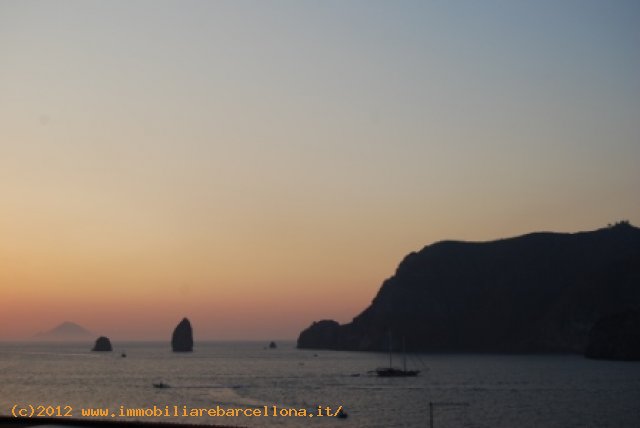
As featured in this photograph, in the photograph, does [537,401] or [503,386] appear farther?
[503,386]

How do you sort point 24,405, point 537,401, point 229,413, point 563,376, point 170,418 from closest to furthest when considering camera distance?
point 170,418 → point 229,413 → point 24,405 → point 537,401 → point 563,376

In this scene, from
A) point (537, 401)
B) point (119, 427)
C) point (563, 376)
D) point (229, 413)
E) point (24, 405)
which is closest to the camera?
point (119, 427)

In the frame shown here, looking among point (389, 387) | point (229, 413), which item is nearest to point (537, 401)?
point (389, 387)

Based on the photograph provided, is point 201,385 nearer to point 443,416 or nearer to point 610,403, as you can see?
point 443,416

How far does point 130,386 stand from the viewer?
12694 cm

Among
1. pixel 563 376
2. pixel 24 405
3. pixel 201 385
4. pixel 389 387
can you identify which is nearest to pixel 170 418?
pixel 24 405

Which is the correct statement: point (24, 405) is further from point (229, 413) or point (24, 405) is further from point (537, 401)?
point (537, 401)

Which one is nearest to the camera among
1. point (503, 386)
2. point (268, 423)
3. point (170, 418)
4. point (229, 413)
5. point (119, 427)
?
point (119, 427)

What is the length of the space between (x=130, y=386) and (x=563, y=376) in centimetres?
8425

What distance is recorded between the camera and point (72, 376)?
15300cm

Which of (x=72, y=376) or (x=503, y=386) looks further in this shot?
(x=72, y=376)

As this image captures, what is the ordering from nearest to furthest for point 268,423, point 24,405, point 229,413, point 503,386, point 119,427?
point 119,427 → point 268,423 → point 229,413 → point 24,405 → point 503,386

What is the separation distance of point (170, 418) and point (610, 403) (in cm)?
5579

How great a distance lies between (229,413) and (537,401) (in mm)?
41801
